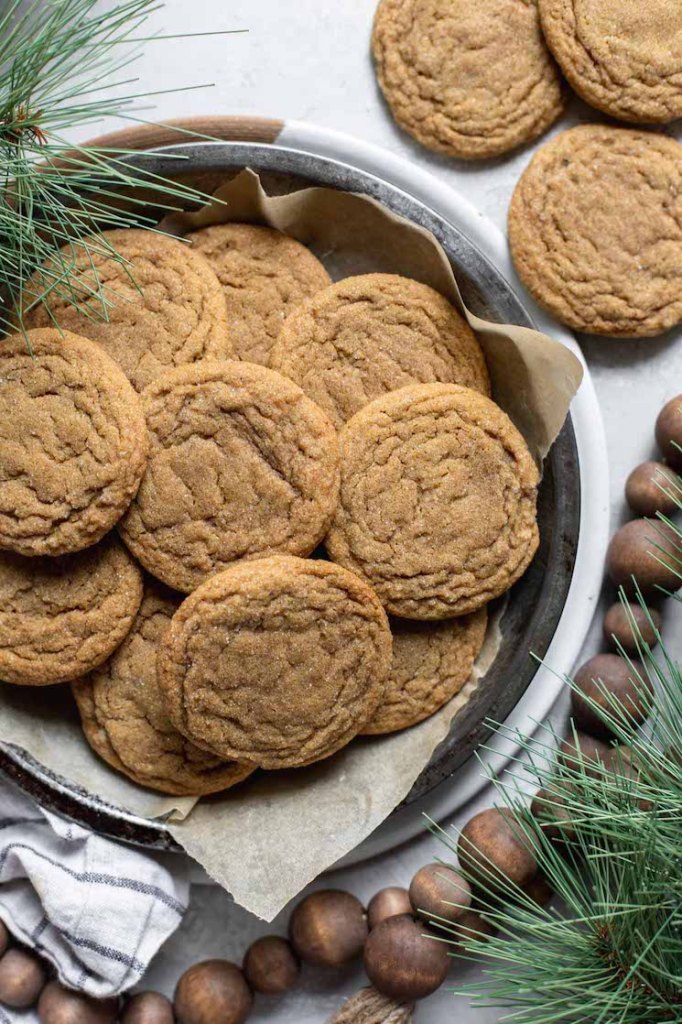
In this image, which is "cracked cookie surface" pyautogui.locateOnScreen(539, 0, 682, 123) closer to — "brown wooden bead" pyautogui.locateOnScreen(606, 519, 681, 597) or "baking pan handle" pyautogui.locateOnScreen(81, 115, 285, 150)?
"baking pan handle" pyautogui.locateOnScreen(81, 115, 285, 150)

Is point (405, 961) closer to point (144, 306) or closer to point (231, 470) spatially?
point (231, 470)

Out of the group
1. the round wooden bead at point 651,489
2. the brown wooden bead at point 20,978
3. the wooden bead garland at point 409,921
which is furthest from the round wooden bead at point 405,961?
the round wooden bead at point 651,489

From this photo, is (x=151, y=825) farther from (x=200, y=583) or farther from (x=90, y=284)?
(x=90, y=284)

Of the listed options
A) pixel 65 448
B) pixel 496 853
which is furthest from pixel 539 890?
pixel 65 448

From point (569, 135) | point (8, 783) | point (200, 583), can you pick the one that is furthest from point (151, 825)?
point (569, 135)

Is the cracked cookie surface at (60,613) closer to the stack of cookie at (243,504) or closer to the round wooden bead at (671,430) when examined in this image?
the stack of cookie at (243,504)

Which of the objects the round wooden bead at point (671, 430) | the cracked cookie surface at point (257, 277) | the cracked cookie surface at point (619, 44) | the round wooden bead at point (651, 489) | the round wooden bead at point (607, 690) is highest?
the cracked cookie surface at point (619, 44)
